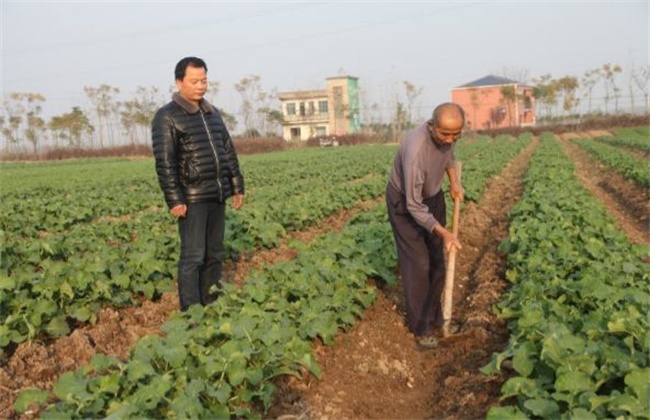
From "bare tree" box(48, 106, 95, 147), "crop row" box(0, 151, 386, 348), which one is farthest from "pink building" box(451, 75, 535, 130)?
"crop row" box(0, 151, 386, 348)

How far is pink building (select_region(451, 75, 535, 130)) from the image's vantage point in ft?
231

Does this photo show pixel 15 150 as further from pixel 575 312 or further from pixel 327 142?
pixel 575 312

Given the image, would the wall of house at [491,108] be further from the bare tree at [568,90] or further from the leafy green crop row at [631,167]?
the leafy green crop row at [631,167]

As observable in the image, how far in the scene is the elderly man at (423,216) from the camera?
478cm

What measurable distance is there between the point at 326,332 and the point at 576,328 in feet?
5.07

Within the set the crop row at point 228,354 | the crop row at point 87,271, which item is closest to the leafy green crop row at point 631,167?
the crop row at point 87,271

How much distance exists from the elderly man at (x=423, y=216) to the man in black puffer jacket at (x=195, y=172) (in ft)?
4.44

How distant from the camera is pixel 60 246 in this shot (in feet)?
23.7

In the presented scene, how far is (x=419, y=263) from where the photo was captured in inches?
203

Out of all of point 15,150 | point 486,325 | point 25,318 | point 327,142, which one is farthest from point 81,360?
point 15,150

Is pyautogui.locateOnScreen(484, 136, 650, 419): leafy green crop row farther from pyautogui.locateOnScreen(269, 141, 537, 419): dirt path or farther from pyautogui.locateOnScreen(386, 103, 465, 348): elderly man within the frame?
pyautogui.locateOnScreen(386, 103, 465, 348): elderly man

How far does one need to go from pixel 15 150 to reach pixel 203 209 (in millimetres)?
58896

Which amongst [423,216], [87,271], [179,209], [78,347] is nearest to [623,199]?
[423,216]

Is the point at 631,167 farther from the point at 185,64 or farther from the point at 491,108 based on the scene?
the point at 491,108
